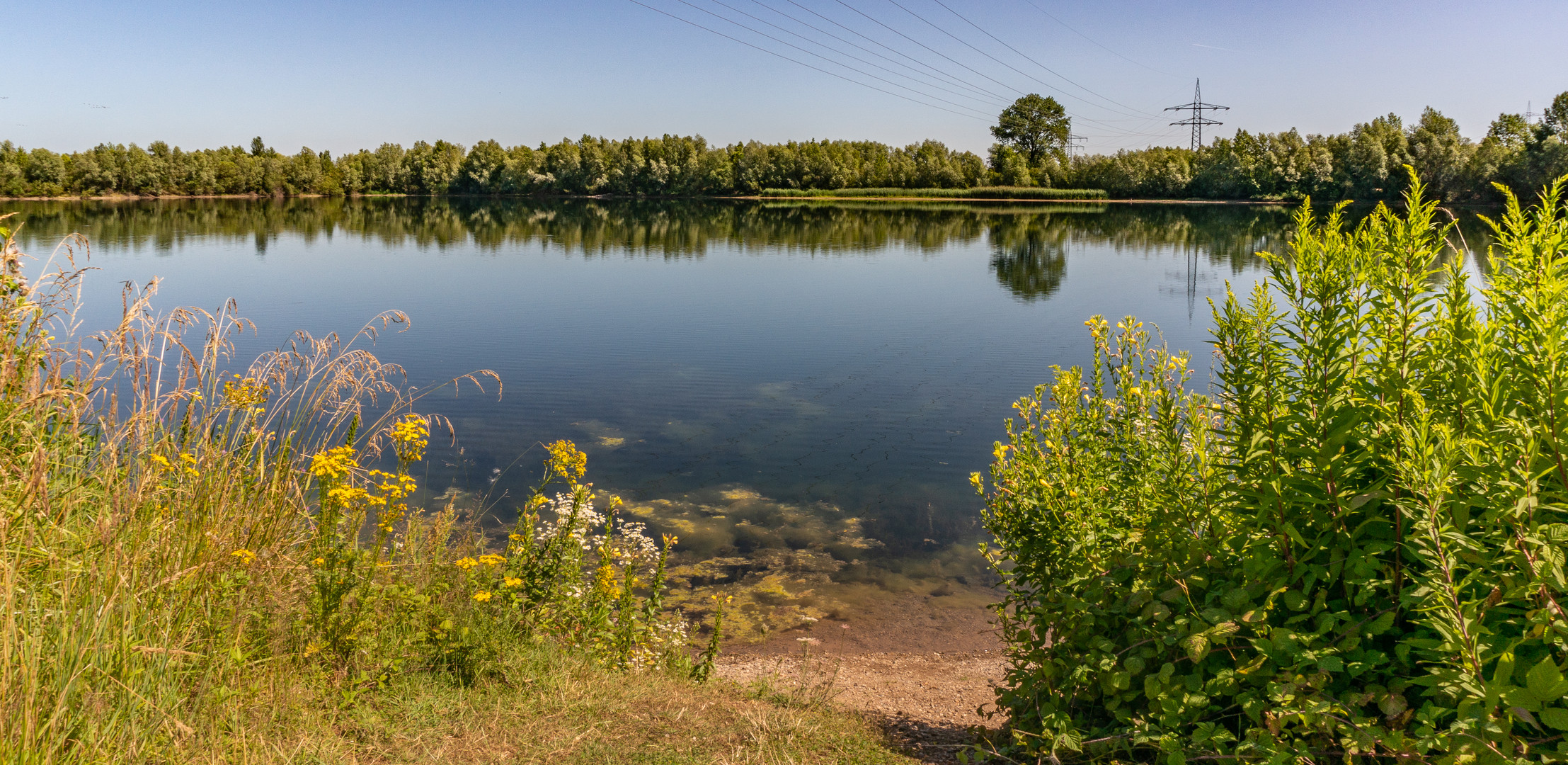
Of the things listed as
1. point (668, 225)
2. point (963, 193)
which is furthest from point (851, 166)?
point (668, 225)

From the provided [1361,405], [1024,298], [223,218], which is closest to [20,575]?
[1361,405]

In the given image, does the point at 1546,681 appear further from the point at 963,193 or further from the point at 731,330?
the point at 963,193

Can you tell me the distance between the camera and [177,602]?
11.5 ft

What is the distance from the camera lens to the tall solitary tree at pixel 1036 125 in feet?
411

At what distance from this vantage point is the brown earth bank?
17.2 feet

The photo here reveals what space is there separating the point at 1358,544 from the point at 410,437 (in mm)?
4412

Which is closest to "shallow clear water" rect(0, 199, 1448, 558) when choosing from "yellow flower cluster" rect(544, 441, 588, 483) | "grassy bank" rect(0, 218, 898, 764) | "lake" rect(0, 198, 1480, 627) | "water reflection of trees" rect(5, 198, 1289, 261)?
"lake" rect(0, 198, 1480, 627)

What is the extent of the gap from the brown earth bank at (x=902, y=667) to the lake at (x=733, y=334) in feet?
3.30

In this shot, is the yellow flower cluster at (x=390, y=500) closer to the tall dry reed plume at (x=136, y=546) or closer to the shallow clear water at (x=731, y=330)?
the tall dry reed plume at (x=136, y=546)

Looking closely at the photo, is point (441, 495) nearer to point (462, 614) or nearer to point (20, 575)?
point (462, 614)

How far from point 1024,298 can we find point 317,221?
2130 inches

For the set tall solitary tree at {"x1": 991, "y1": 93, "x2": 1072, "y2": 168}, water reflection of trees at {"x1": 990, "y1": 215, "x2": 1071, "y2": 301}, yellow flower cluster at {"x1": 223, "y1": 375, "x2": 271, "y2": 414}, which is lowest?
yellow flower cluster at {"x1": 223, "y1": 375, "x2": 271, "y2": 414}

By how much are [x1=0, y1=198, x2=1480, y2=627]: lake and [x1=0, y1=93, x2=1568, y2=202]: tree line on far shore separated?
28.8 m

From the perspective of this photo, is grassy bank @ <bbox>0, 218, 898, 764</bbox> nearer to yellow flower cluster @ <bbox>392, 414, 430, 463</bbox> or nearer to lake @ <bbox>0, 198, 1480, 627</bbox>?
yellow flower cluster @ <bbox>392, 414, 430, 463</bbox>
